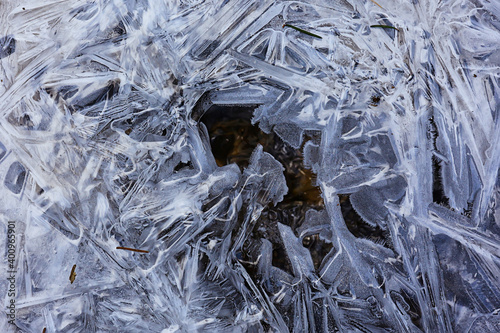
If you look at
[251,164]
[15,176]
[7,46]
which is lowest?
[15,176]

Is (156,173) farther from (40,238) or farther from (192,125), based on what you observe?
(40,238)

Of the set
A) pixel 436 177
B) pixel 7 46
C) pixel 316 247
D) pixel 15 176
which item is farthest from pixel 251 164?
pixel 7 46

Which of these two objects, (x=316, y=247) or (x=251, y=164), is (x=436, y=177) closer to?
(x=316, y=247)

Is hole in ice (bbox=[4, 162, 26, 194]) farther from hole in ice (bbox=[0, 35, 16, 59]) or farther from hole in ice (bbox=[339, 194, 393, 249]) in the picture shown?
hole in ice (bbox=[339, 194, 393, 249])

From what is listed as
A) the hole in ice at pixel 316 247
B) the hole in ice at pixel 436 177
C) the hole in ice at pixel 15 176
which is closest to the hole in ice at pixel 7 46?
the hole in ice at pixel 15 176

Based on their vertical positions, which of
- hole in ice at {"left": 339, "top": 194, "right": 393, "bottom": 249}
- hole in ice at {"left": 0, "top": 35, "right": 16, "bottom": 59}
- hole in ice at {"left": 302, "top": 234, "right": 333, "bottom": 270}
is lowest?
hole in ice at {"left": 302, "top": 234, "right": 333, "bottom": 270}

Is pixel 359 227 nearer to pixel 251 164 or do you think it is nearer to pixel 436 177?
pixel 436 177

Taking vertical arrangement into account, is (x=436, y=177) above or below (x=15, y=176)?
above

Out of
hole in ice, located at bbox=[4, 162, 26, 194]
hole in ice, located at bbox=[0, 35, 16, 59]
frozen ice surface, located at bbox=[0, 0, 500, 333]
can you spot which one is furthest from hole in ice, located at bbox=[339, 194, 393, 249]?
hole in ice, located at bbox=[0, 35, 16, 59]

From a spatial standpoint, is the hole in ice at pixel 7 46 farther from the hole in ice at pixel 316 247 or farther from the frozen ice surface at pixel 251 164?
the hole in ice at pixel 316 247
